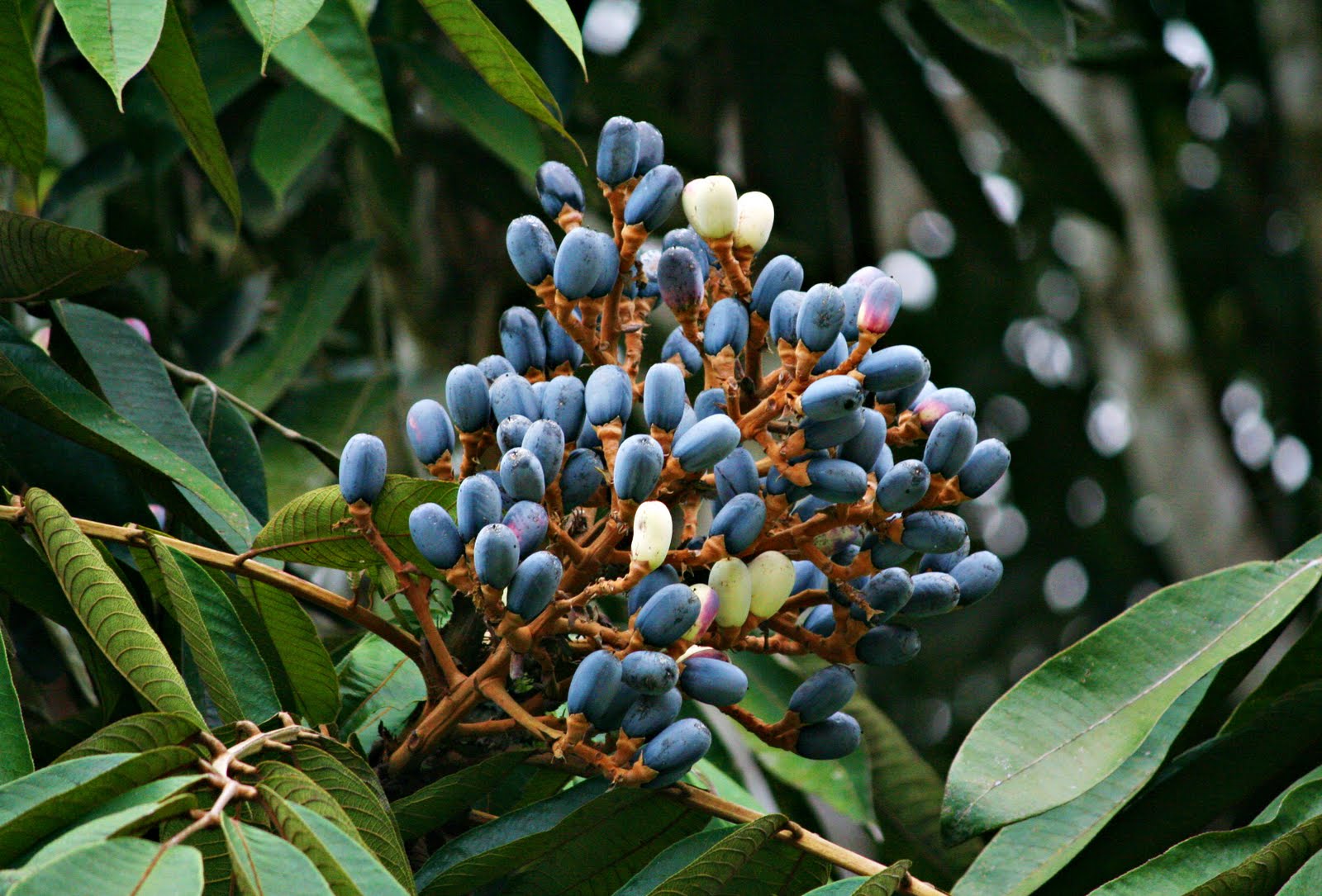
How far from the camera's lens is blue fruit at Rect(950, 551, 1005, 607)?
1133 mm

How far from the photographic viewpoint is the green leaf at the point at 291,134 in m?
2.07

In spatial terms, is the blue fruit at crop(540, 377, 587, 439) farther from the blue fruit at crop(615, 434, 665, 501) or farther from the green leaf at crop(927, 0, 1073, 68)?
the green leaf at crop(927, 0, 1073, 68)

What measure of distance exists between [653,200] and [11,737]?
1.97ft

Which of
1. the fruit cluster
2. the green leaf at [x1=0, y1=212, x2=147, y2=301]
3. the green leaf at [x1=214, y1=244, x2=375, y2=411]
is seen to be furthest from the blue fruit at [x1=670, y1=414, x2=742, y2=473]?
the green leaf at [x1=214, y1=244, x2=375, y2=411]

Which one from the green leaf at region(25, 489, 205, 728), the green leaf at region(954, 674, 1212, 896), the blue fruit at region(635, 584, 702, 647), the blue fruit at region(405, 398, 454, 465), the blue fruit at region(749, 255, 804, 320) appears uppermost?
the blue fruit at region(749, 255, 804, 320)

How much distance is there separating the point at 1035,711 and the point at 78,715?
32.7 inches

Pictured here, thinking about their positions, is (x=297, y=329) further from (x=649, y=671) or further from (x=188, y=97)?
(x=649, y=671)

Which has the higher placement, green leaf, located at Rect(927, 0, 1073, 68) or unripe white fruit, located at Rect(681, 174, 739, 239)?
green leaf, located at Rect(927, 0, 1073, 68)

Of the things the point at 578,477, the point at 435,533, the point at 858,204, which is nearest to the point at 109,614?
the point at 435,533

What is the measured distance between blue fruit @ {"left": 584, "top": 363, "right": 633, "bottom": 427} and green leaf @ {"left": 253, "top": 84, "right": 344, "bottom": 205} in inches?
44.3

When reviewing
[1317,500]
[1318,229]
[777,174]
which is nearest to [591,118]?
[777,174]

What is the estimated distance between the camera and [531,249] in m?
1.16

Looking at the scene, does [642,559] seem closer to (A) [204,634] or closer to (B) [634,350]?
(B) [634,350]

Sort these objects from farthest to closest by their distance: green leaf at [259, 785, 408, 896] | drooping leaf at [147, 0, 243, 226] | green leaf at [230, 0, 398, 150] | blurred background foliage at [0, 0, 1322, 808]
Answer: blurred background foliage at [0, 0, 1322, 808], green leaf at [230, 0, 398, 150], drooping leaf at [147, 0, 243, 226], green leaf at [259, 785, 408, 896]
